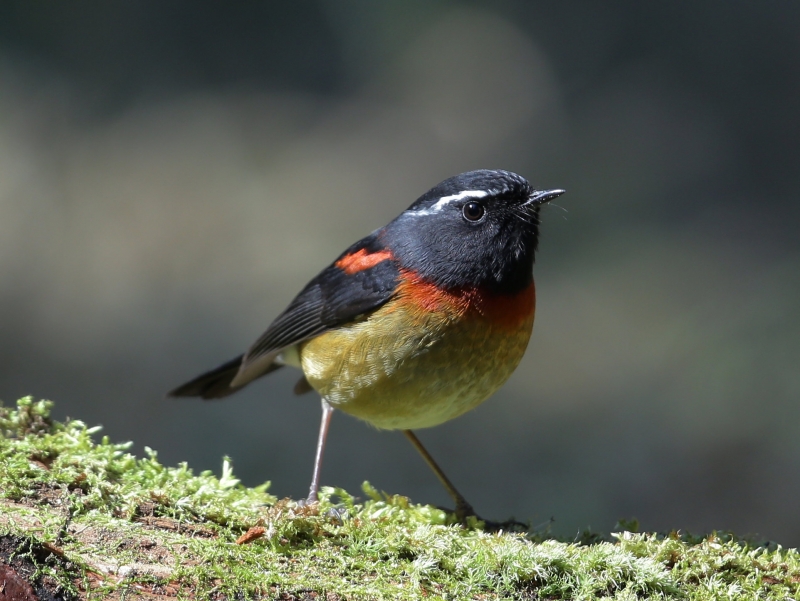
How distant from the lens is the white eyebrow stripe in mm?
4836

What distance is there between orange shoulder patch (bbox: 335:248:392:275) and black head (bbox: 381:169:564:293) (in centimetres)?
24

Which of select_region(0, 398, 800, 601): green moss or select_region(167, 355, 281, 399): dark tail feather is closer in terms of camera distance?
select_region(0, 398, 800, 601): green moss

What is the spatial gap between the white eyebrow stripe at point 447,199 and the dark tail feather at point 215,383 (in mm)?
1885

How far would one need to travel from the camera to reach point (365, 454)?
9.45m

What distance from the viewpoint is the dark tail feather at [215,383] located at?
6.30 meters

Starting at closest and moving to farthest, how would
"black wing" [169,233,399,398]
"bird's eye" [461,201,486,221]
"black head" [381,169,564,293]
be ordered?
"black head" [381,169,564,293] → "bird's eye" [461,201,486,221] → "black wing" [169,233,399,398]

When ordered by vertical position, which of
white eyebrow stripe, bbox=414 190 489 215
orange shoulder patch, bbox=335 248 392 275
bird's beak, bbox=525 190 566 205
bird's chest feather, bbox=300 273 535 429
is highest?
bird's beak, bbox=525 190 566 205

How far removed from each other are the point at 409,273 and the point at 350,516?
4.69 ft

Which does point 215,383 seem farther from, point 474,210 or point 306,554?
point 306,554

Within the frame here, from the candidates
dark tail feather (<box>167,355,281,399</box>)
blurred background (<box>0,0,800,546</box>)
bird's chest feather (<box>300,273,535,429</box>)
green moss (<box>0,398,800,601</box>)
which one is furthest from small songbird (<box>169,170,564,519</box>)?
blurred background (<box>0,0,800,546</box>)

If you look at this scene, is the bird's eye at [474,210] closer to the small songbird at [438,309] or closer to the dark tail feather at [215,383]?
the small songbird at [438,309]

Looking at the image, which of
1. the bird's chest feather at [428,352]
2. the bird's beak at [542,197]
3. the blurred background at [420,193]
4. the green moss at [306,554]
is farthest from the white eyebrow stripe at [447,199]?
the blurred background at [420,193]

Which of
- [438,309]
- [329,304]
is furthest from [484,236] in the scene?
[329,304]

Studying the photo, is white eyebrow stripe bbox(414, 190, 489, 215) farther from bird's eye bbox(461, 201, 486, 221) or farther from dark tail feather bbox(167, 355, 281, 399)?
dark tail feather bbox(167, 355, 281, 399)
